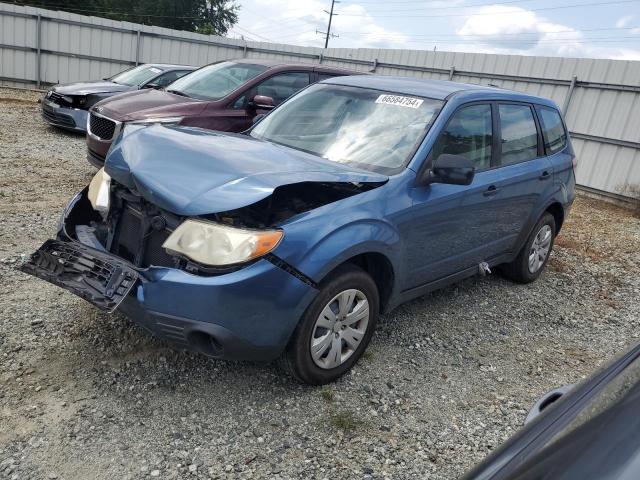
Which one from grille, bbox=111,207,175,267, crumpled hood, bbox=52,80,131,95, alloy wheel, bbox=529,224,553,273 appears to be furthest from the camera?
crumpled hood, bbox=52,80,131,95

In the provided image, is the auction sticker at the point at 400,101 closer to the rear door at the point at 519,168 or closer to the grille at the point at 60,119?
the rear door at the point at 519,168

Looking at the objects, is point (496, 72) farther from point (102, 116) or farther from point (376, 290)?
point (376, 290)

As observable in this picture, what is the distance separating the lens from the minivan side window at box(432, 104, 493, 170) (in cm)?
364

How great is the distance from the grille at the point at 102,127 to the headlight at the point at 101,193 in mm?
3097

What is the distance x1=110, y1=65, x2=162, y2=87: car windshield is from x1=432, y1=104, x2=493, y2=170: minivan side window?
763 cm

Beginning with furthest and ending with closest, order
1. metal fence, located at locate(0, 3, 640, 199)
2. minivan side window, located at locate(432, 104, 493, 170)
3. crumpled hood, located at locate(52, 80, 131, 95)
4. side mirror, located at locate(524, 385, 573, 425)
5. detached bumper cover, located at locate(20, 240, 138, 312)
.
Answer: metal fence, located at locate(0, 3, 640, 199) → crumpled hood, located at locate(52, 80, 131, 95) → minivan side window, located at locate(432, 104, 493, 170) → detached bumper cover, located at locate(20, 240, 138, 312) → side mirror, located at locate(524, 385, 573, 425)

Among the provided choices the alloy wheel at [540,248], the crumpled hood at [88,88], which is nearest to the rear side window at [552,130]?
the alloy wheel at [540,248]

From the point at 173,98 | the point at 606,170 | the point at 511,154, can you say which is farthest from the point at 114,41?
the point at 511,154

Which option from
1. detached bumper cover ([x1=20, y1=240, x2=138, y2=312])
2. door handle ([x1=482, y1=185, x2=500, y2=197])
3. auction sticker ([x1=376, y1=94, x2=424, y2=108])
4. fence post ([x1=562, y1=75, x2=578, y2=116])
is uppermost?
fence post ([x1=562, y1=75, x2=578, y2=116])

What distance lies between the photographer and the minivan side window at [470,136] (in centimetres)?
364

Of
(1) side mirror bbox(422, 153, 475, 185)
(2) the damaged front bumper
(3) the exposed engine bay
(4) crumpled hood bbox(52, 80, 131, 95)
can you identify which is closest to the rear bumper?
(4) crumpled hood bbox(52, 80, 131, 95)

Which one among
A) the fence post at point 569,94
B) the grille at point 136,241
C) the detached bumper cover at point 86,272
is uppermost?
the fence post at point 569,94

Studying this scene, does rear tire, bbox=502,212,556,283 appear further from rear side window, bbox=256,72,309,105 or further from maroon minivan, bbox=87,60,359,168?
rear side window, bbox=256,72,309,105

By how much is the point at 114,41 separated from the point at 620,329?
15.8 meters
